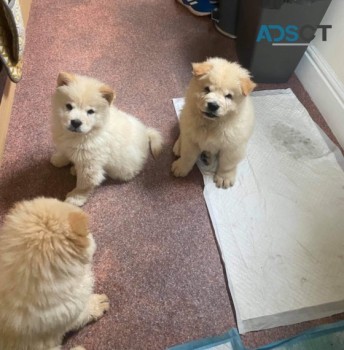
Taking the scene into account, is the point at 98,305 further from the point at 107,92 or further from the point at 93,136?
the point at 107,92

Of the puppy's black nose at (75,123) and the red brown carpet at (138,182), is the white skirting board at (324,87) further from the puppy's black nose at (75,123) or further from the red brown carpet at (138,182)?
the puppy's black nose at (75,123)

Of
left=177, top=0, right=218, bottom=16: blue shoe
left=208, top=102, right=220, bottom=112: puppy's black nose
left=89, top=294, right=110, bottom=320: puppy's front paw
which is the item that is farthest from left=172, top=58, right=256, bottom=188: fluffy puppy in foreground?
left=177, top=0, right=218, bottom=16: blue shoe

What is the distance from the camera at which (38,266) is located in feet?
2.53

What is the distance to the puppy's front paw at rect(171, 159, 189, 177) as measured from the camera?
5.07 ft

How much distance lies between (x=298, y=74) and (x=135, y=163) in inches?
48.9

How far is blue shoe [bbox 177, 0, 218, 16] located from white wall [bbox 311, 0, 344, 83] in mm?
709

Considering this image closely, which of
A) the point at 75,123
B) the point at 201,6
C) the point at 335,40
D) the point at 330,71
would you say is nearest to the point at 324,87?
the point at 330,71

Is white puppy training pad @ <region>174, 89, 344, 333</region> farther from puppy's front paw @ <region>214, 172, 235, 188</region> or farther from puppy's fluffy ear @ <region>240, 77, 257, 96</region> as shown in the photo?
puppy's fluffy ear @ <region>240, 77, 257, 96</region>

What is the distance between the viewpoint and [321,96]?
1887 mm

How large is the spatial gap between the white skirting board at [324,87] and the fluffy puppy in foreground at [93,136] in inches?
38.6

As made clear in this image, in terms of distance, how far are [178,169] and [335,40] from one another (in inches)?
43.5

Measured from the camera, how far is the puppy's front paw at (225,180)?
5.05 ft

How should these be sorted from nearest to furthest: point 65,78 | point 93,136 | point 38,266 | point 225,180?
1. point 38,266
2. point 65,78
3. point 93,136
4. point 225,180

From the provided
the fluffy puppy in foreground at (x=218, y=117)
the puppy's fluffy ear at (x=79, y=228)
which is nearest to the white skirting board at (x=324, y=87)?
the fluffy puppy in foreground at (x=218, y=117)
